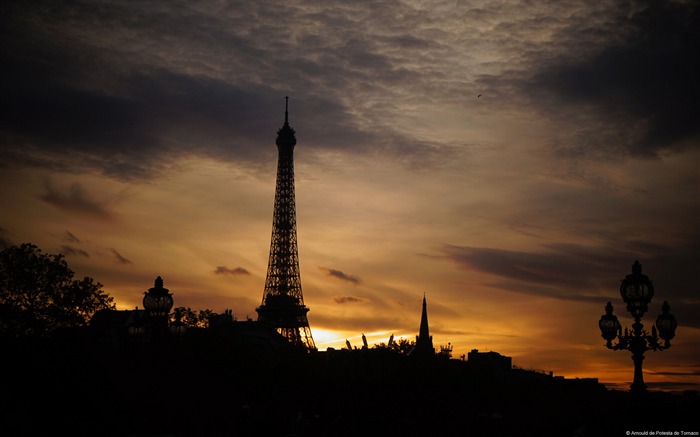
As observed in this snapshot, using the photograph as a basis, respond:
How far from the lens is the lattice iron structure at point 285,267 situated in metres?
131

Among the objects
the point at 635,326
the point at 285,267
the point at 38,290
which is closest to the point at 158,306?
the point at 635,326

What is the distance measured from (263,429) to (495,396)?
27534 millimetres

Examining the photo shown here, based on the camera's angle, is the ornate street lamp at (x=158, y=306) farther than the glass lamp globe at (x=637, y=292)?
Yes

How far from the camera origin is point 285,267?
5285 inches

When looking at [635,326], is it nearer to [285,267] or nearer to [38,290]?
[38,290]

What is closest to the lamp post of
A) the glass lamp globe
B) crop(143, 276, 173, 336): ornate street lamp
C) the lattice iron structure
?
the glass lamp globe

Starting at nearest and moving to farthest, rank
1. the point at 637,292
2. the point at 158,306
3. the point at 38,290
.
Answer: the point at 637,292 < the point at 158,306 < the point at 38,290

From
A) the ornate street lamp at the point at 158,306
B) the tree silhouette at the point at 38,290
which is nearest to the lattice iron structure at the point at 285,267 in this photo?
the tree silhouette at the point at 38,290

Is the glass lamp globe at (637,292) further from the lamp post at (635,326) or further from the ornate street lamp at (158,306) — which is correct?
the ornate street lamp at (158,306)

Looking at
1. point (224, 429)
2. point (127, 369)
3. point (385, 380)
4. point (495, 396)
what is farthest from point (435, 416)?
point (127, 369)

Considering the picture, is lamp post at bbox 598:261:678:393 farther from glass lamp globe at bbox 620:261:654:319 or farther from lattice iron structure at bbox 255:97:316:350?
lattice iron structure at bbox 255:97:316:350

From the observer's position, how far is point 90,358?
34.9 metres

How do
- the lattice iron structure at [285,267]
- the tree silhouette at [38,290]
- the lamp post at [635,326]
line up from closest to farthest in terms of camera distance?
1. the lamp post at [635,326]
2. the tree silhouette at [38,290]
3. the lattice iron structure at [285,267]

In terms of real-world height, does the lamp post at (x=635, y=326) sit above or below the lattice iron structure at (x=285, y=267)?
below
